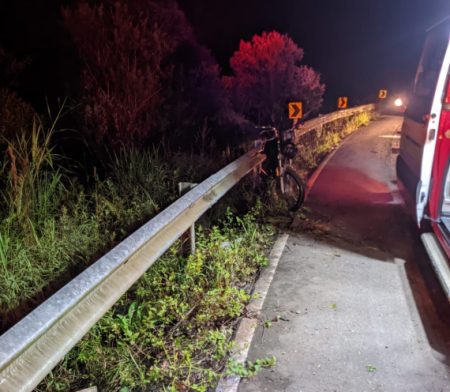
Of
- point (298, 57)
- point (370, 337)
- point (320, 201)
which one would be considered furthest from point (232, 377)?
point (298, 57)

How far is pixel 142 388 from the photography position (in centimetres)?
270

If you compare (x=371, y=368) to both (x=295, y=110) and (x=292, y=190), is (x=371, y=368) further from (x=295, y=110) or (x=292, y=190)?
(x=295, y=110)

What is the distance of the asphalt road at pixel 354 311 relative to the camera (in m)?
2.91

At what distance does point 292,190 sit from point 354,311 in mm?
3088

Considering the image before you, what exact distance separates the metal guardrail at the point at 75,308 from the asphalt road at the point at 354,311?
3.31ft

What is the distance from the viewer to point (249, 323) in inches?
135

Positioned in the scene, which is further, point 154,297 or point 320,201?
point 320,201

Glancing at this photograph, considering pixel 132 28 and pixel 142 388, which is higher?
pixel 132 28

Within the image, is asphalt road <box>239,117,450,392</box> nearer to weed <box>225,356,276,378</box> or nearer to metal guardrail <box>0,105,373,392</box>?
weed <box>225,356,276,378</box>

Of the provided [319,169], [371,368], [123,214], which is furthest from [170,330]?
[319,169]

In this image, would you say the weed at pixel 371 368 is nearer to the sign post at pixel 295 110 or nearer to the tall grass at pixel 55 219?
the tall grass at pixel 55 219

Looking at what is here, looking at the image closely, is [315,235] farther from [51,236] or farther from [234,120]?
[234,120]

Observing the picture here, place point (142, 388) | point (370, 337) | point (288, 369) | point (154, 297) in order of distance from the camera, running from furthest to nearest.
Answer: point (154, 297) → point (370, 337) → point (288, 369) → point (142, 388)

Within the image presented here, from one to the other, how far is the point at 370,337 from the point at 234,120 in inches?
574
